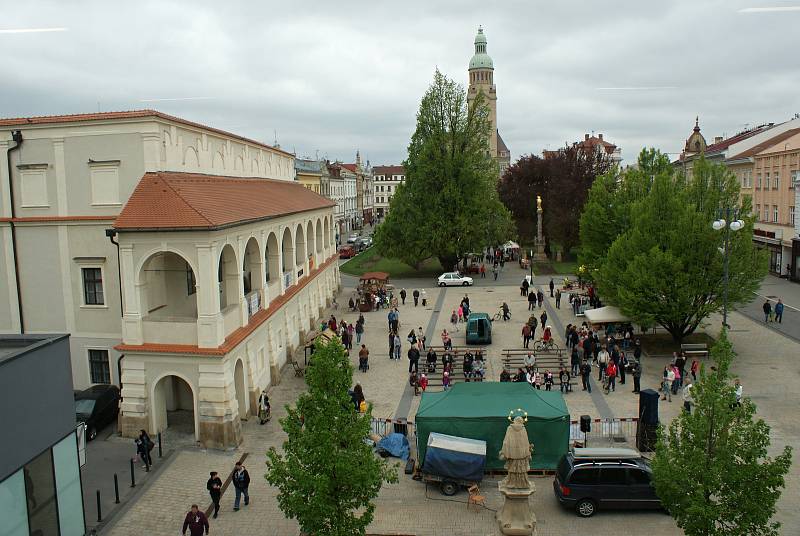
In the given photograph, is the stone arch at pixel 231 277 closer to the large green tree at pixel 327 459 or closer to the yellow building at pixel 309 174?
the large green tree at pixel 327 459

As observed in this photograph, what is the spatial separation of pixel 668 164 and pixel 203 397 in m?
30.7

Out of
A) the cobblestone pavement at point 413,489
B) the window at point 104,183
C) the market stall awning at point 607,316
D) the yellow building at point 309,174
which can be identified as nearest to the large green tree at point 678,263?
the market stall awning at point 607,316

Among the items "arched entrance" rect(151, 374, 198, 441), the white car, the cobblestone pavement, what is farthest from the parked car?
the white car

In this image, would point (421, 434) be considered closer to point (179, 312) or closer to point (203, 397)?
point (203, 397)

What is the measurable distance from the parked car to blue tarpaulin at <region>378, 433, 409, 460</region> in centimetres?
913

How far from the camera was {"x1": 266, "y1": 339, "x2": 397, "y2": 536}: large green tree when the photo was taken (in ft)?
40.5

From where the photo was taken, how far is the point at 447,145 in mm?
52406

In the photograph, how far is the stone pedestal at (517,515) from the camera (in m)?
13.9

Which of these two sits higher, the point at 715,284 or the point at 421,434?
the point at 715,284

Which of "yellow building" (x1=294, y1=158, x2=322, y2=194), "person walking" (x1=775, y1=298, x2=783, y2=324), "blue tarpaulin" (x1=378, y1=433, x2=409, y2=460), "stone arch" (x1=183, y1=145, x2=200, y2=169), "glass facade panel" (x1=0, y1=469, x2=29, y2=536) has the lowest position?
"blue tarpaulin" (x1=378, y1=433, x2=409, y2=460)

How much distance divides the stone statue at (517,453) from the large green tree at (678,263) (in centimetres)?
1548

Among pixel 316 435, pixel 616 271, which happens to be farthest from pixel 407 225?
pixel 316 435

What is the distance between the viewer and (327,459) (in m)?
12.4

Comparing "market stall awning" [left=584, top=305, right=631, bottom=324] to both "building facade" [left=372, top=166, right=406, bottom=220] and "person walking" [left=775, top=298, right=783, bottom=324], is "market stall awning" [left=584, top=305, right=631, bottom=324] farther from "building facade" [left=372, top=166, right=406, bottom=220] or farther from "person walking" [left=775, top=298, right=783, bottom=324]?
"building facade" [left=372, top=166, right=406, bottom=220]
